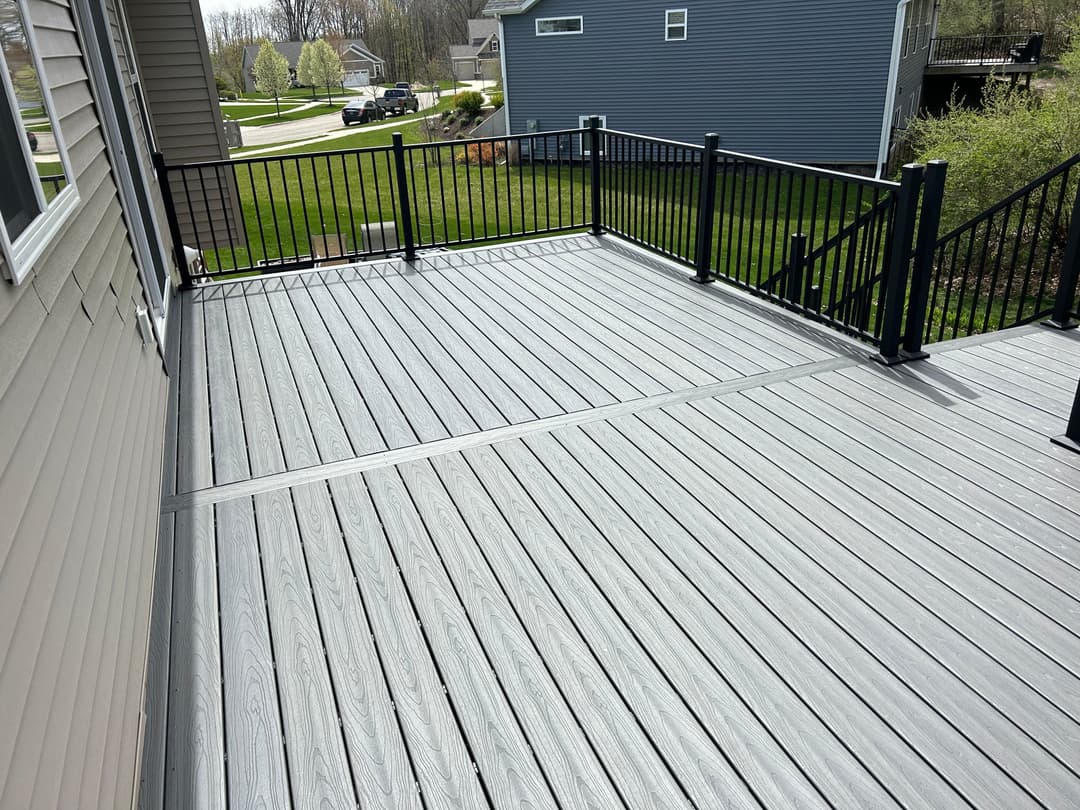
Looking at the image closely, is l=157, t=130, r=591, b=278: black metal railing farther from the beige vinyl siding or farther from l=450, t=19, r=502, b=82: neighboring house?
l=450, t=19, r=502, b=82: neighboring house

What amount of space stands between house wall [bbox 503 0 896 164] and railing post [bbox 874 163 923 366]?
557 inches

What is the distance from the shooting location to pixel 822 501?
2.68 meters

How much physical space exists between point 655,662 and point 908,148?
18710mm

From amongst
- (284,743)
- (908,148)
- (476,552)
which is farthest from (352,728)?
(908,148)

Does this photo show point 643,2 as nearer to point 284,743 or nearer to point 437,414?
point 437,414

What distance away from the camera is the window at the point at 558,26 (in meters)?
17.3

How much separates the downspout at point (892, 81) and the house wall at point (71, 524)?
16.3 m

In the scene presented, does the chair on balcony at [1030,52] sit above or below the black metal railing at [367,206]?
above

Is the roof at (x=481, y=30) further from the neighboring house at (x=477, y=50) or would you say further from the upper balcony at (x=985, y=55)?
the upper balcony at (x=985, y=55)

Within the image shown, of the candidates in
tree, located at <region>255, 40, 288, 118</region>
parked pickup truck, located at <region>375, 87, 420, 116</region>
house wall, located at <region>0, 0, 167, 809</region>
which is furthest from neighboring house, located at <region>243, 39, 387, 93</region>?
house wall, located at <region>0, 0, 167, 809</region>

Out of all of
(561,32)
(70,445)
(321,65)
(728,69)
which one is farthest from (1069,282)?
(321,65)

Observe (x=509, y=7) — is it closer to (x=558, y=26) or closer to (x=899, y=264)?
(x=558, y=26)

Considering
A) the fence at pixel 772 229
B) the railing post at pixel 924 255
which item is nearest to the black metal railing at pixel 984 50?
the fence at pixel 772 229

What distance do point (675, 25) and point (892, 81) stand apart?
4656mm
